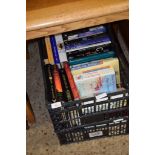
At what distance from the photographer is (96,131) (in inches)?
47.3

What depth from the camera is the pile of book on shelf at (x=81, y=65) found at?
3.44 ft

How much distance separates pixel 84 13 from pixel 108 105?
0.41 meters

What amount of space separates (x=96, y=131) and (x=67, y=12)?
58cm

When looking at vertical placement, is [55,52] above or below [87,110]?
above

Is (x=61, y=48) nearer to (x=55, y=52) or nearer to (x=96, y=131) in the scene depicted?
(x=55, y=52)

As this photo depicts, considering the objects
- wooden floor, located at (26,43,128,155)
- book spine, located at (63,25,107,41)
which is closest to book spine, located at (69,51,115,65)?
book spine, located at (63,25,107,41)

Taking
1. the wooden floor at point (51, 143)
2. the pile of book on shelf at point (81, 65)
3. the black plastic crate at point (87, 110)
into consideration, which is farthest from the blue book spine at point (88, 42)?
the wooden floor at point (51, 143)

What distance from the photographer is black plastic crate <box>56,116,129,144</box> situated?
1.16 metres

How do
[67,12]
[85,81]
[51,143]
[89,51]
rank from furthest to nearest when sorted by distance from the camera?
[51,143] < [89,51] < [85,81] < [67,12]

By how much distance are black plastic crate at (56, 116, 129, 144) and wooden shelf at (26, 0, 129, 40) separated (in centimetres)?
49

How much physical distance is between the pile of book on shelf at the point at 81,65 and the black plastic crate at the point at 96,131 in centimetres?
16

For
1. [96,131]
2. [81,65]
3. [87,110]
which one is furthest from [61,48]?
[96,131]
